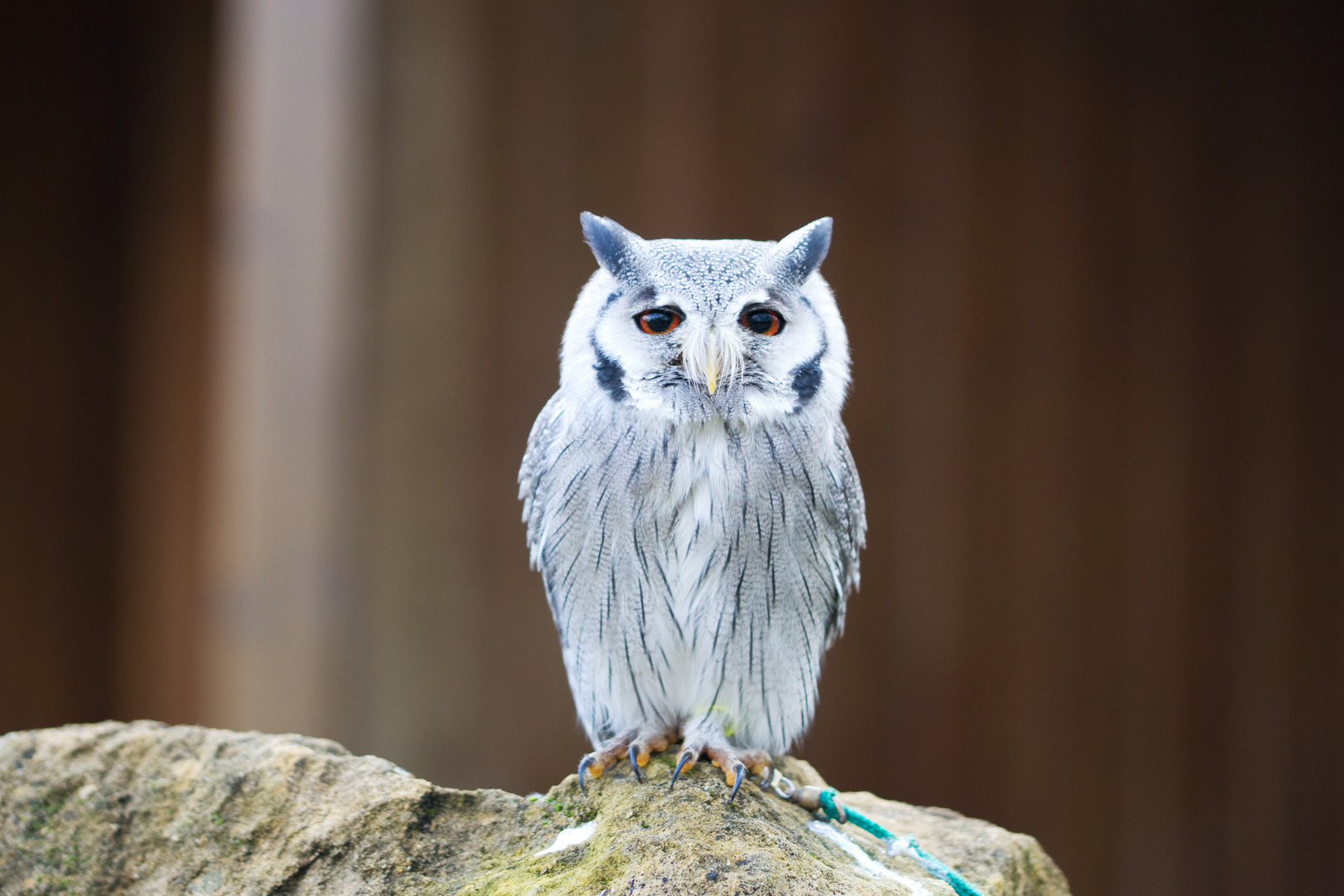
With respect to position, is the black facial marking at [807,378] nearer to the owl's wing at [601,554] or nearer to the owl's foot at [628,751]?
the owl's wing at [601,554]

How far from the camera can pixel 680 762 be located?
106cm

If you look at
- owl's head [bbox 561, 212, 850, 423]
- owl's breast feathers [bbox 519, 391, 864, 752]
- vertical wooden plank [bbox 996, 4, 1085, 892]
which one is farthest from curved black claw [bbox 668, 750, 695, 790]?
vertical wooden plank [bbox 996, 4, 1085, 892]

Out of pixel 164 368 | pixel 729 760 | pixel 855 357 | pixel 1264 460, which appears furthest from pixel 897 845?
pixel 164 368

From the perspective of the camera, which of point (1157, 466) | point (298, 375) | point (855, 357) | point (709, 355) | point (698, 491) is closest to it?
point (709, 355)

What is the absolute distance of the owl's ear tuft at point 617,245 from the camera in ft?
3.46

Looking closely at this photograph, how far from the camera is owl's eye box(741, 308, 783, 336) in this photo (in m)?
1.03

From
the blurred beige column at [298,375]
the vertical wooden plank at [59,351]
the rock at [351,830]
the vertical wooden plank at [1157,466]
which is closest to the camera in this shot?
the rock at [351,830]

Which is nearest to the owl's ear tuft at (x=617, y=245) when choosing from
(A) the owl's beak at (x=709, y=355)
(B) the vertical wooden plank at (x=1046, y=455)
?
(A) the owl's beak at (x=709, y=355)

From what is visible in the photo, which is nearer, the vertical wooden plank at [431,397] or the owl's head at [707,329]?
the owl's head at [707,329]

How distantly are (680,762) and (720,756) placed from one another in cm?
5

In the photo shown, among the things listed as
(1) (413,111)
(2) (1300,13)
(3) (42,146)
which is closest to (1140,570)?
(2) (1300,13)

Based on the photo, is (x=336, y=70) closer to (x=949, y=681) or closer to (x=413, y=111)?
(x=413, y=111)

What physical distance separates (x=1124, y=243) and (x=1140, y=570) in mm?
843

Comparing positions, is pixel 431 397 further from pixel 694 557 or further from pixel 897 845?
pixel 897 845
